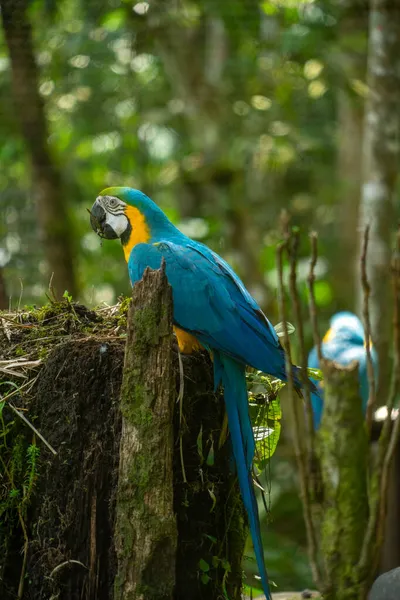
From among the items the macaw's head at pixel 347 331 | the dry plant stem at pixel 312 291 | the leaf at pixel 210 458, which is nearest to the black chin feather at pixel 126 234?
the leaf at pixel 210 458

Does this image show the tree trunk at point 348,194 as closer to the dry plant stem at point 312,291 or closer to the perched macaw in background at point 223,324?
the perched macaw in background at point 223,324

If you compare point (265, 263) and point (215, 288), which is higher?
point (265, 263)

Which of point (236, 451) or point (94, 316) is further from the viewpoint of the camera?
point (94, 316)

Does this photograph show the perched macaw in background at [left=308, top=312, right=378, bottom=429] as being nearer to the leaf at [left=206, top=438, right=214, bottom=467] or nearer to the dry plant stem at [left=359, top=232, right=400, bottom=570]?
the leaf at [left=206, top=438, right=214, bottom=467]

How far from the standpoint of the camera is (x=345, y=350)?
4.55m

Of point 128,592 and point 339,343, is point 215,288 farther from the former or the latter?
point 339,343

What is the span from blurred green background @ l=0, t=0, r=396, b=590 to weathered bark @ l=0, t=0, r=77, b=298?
0.5 inches

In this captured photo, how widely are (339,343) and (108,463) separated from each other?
2657 millimetres

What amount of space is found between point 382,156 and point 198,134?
179cm

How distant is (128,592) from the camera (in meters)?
1.98

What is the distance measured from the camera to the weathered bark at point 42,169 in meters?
5.55

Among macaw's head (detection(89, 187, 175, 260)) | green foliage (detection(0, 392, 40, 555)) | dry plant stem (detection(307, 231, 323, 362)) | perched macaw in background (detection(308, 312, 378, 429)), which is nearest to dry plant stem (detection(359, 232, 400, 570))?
dry plant stem (detection(307, 231, 323, 362))

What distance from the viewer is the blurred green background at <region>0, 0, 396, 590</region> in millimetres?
6004

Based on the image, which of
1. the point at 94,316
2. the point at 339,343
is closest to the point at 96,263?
the point at 339,343
